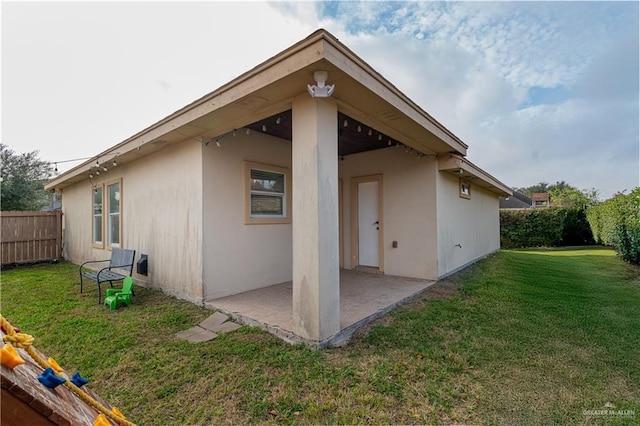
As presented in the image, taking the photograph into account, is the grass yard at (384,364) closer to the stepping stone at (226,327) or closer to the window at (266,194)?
the stepping stone at (226,327)

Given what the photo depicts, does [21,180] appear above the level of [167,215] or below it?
above

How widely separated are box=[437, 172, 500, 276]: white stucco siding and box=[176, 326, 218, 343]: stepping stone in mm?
4626

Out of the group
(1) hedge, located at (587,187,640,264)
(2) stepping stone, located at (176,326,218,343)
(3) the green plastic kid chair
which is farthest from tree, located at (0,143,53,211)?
(1) hedge, located at (587,187,640,264)

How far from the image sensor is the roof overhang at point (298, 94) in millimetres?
2755

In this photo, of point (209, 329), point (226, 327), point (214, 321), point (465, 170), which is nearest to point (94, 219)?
point (214, 321)

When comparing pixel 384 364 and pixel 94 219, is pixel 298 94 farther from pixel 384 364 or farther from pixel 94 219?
pixel 94 219

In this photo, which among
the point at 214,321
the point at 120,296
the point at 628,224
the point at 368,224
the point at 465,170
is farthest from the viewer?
A: the point at 628,224

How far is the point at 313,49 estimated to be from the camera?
8.61ft

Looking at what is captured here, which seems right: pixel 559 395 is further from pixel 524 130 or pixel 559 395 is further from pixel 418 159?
pixel 524 130

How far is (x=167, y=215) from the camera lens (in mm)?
5332

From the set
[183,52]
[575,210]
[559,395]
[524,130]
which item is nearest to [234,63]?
[183,52]

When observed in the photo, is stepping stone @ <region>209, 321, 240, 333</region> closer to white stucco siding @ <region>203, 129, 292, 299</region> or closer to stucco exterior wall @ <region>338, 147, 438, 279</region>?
white stucco siding @ <region>203, 129, 292, 299</region>

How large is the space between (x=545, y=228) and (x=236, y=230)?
55.8 feet

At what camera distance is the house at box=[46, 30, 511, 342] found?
10.4 ft
